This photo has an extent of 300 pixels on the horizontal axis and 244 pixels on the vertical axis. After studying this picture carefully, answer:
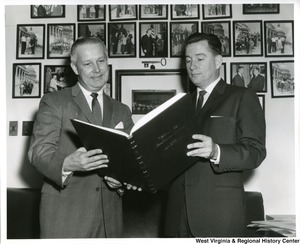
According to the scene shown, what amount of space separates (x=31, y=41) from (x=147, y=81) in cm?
83

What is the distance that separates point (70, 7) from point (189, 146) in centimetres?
154

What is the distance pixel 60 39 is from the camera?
236 centimetres

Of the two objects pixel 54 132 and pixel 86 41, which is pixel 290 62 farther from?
pixel 54 132

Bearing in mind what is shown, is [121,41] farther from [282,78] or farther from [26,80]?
[282,78]

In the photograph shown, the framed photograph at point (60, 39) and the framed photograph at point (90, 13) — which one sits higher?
the framed photograph at point (90, 13)

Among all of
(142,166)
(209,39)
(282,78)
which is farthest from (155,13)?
(142,166)

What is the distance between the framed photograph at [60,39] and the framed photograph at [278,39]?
50.6 inches

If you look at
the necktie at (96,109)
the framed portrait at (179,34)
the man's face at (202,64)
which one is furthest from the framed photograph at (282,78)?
the necktie at (96,109)

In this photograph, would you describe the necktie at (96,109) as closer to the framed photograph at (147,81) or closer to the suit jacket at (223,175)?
the suit jacket at (223,175)

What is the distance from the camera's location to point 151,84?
2363 millimetres

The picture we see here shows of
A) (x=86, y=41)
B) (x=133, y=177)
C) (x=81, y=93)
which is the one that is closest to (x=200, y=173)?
(x=133, y=177)

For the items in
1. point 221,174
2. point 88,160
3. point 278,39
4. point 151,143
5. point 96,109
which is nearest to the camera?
point 151,143

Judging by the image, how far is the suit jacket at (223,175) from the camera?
5.15 ft

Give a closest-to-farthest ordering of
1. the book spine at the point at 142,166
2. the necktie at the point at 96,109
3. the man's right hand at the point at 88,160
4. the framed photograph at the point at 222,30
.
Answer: the book spine at the point at 142,166, the man's right hand at the point at 88,160, the necktie at the point at 96,109, the framed photograph at the point at 222,30
